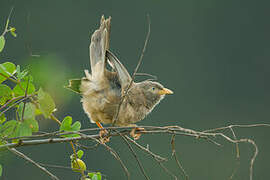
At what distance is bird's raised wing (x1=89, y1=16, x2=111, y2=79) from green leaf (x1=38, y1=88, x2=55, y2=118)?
1257 millimetres

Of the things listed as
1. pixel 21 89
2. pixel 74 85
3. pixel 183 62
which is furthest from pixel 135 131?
pixel 183 62

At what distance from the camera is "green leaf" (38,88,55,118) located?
157 centimetres

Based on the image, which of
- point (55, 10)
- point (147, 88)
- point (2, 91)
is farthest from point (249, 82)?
point (2, 91)

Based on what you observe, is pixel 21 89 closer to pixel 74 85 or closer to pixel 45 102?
pixel 45 102

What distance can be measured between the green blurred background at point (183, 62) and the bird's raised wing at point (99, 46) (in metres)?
9.85

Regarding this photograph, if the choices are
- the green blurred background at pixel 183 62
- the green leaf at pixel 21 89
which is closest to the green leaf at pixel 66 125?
the green leaf at pixel 21 89

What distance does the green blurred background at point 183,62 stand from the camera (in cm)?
1394

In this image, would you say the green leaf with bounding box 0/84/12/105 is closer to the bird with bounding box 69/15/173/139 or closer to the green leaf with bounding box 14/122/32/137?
the green leaf with bounding box 14/122/32/137

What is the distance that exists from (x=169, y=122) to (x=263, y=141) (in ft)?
13.1

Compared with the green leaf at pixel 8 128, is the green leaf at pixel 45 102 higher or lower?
higher

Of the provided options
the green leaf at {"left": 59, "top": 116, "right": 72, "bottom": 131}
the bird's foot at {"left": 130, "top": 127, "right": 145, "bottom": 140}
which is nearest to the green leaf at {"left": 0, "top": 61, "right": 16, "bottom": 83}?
the green leaf at {"left": 59, "top": 116, "right": 72, "bottom": 131}

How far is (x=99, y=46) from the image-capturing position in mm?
3006

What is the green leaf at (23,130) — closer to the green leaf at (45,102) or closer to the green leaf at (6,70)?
the green leaf at (45,102)

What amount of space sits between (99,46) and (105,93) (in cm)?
30
